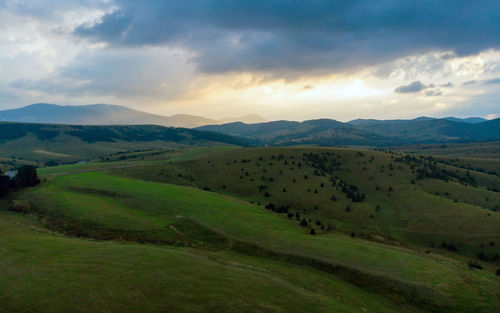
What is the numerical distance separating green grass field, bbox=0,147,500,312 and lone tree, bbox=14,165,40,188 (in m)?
3.42

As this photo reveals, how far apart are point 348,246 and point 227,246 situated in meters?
18.8

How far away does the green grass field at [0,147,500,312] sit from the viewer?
23703mm

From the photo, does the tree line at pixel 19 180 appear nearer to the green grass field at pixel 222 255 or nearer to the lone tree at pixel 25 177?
the lone tree at pixel 25 177

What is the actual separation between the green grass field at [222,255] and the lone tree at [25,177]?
11.2ft

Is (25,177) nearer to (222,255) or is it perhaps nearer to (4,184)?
(4,184)

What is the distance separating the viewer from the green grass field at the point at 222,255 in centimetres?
2370

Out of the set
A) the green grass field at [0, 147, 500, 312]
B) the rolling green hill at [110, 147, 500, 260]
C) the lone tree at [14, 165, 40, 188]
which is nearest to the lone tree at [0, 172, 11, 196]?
the green grass field at [0, 147, 500, 312]

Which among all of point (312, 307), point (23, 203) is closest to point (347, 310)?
point (312, 307)

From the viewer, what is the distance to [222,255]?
35594mm

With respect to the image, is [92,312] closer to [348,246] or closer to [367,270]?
[367,270]

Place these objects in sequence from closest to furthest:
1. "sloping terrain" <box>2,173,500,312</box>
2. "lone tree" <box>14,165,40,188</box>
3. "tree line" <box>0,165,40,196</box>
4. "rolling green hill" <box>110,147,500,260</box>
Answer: "sloping terrain" <box>2,173,500,312</box>
"tree line" <box>0,165,40,196</box>
"lone tree" <box>14,165,40,188</box>
"rolling green hill" <box>110,147,500,260</box>

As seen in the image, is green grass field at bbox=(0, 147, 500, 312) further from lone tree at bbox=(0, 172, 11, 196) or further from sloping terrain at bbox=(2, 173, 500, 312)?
lone tree at bbox=(0, 172, 11, 196)

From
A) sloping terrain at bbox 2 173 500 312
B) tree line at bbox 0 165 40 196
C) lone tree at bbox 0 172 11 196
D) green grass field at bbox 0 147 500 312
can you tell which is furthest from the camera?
tree line at bbox 0 165 40 196

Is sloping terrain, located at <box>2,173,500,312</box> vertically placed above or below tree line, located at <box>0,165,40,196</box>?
below
